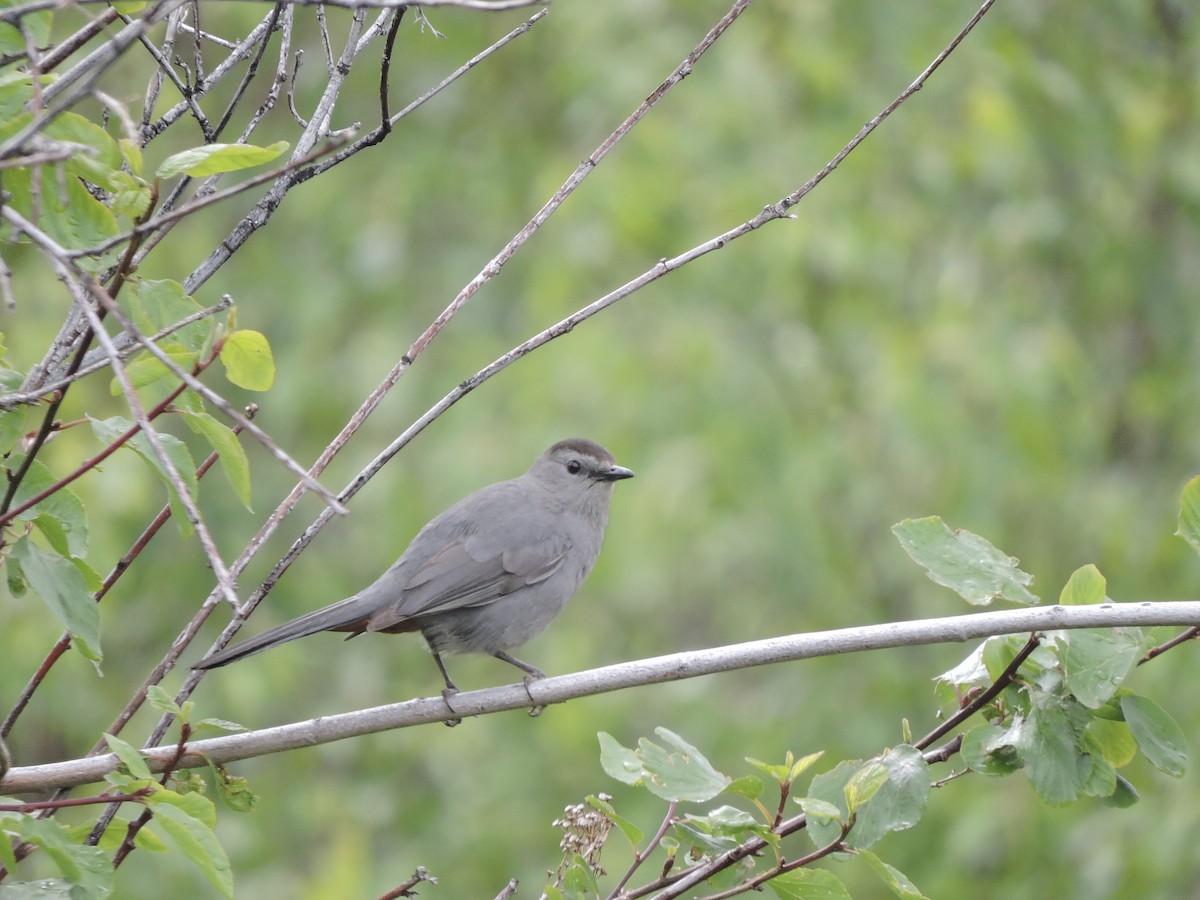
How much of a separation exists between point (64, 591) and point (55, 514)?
132 mm

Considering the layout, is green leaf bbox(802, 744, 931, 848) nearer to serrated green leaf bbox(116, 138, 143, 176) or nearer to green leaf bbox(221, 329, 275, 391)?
green leaf bbox(221, 329, 275, 391)

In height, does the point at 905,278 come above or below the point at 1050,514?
above

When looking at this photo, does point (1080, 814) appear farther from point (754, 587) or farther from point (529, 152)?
point (529, 152)

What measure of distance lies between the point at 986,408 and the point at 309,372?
11.5 feet

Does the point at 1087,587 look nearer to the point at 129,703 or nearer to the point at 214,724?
the point at 214,724

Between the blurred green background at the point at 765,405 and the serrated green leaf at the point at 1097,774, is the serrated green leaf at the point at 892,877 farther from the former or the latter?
the blurred green background at the point at 765,405

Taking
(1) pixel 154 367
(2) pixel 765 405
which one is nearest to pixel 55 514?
(1) pixel 154 367

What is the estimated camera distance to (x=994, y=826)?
5031 mm

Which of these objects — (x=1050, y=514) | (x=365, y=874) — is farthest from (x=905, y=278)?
(x=365, y=874)

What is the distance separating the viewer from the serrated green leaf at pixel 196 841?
162cm

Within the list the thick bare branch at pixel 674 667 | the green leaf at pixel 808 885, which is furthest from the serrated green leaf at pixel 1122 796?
the green leaf at pixel 808 885

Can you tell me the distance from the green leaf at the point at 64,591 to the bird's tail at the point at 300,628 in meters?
0.52

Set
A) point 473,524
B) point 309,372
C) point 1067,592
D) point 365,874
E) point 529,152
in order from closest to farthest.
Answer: point 1067,592 < point 473,524 < point 365,874 < point 309,372 < point 529,152

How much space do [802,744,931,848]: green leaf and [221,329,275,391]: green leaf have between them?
1.06 meters
